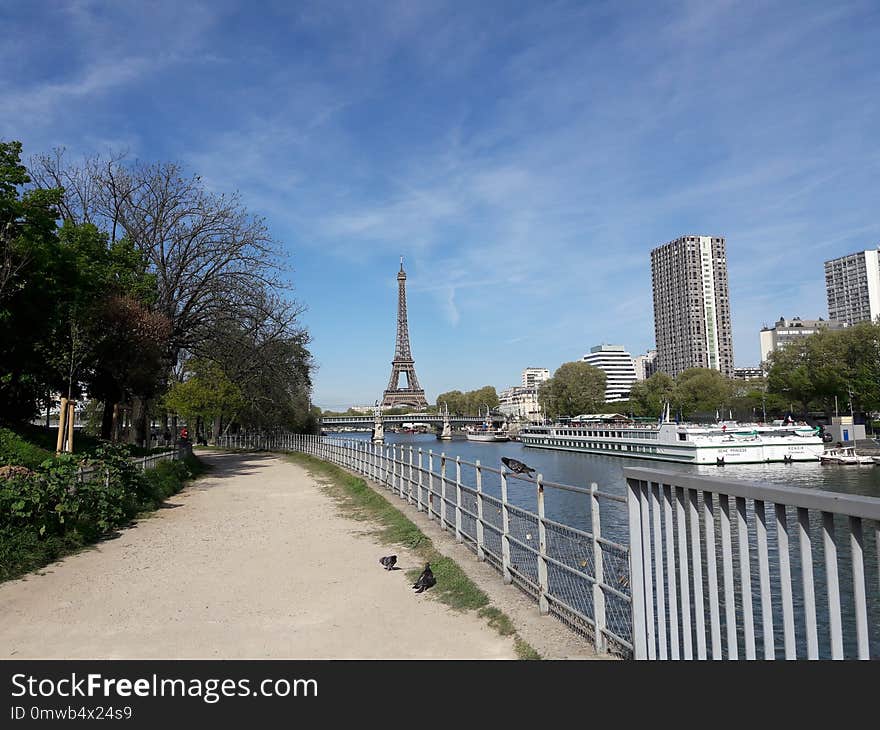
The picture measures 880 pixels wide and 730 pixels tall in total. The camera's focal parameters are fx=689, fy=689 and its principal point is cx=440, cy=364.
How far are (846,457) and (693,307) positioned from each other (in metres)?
137

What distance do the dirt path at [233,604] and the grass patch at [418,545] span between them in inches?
5.7

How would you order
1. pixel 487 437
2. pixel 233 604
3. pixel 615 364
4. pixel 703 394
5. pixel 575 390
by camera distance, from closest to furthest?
pixel 233 604 → pixel 703 394 → pixel 575 390 → pixel 487 437 → pixel 615 364

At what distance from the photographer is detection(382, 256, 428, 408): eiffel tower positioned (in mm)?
148625

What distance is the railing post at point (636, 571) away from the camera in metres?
4.32

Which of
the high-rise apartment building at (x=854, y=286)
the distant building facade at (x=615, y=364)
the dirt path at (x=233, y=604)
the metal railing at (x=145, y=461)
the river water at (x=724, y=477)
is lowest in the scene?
the river water at (x=724, y=477)

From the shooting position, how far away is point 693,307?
573 feet

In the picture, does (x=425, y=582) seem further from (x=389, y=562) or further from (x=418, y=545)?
(x=418, y=545)

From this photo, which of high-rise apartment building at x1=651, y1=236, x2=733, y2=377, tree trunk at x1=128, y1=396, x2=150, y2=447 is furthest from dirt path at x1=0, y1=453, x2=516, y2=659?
high-rise apartment building at x1=651, y1=236, x2=733, y2=377

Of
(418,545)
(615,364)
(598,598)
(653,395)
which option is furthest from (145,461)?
(615,364)

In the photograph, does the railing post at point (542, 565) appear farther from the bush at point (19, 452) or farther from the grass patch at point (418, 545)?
the bush at point (19, 452)

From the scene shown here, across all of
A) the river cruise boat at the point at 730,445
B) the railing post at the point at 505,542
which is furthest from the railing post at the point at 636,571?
the river cruise boat at the point at 730,445

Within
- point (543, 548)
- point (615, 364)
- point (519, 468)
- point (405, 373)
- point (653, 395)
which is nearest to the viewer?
point (543, 548)
